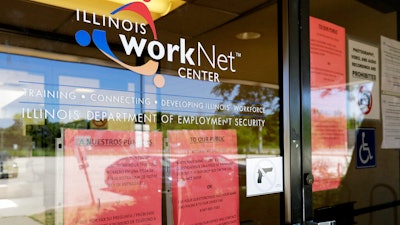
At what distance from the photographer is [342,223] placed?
2.20 m

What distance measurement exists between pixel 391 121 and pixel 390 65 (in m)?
0.36

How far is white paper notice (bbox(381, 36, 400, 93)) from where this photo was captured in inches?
97.6

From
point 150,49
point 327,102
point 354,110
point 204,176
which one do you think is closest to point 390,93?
point 354,110

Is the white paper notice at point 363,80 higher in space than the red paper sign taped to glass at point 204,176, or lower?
higher

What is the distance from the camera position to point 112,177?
4.36 feet

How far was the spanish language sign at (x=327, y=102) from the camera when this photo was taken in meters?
2.02

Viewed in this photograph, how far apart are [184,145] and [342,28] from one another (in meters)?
1.28

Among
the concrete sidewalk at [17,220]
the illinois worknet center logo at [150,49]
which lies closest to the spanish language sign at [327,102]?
→ the illinois worknet center logo at [150,49]

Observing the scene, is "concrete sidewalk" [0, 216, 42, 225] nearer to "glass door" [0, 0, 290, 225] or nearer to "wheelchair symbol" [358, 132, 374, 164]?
"glass door" [0, 0, 290, 225]

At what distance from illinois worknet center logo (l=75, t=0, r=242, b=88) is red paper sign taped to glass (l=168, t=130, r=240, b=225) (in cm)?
24

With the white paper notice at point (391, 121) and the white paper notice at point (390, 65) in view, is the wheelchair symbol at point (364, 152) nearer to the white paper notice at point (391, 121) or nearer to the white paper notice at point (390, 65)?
the white paper notice at point (391, 121)

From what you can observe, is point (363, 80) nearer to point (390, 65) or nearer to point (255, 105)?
point (390, 65)

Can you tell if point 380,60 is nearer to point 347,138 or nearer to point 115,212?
point 347,138

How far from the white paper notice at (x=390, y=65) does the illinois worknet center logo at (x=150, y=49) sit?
1.27 metres
